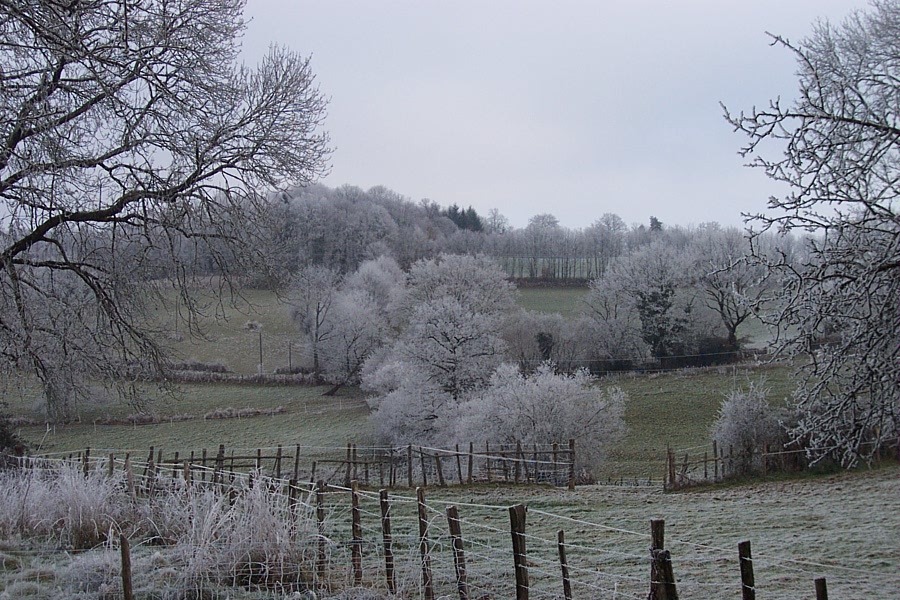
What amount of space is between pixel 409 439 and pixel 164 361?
72.7ft

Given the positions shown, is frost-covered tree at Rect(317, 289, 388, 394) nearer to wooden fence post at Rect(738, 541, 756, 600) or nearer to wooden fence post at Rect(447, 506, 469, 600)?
wooden fence post at Rect(447, 506, 469, 600)

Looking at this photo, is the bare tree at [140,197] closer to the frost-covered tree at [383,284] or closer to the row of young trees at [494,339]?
the row of young trees at [494,339]


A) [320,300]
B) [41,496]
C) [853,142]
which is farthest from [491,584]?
[320,300]

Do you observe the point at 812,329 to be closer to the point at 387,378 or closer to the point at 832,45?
the point at 832,45

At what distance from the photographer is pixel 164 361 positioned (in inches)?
415

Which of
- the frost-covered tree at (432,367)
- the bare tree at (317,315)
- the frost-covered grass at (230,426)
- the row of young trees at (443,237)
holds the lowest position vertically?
the frost-covered grass at (230,426)

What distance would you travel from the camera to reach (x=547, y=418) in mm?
26219

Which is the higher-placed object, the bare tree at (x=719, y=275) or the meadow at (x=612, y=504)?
the bare tree at (x=719, y=275)

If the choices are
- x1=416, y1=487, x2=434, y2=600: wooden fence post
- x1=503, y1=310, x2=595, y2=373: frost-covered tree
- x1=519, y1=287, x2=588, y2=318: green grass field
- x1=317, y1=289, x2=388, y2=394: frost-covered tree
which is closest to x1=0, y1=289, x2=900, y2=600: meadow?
x1=416, y1=487, x2=434, y2=600: wooden fence post

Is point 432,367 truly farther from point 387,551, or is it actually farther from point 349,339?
point 387,551

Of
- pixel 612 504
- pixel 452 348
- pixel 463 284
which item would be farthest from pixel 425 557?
pixel 463 284

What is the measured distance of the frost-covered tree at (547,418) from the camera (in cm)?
2595

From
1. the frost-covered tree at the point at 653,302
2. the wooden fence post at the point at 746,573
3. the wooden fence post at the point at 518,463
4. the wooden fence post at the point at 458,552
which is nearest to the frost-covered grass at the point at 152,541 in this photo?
the wooden fence post at the point at 458,552

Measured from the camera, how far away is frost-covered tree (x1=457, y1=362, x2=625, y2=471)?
85.1ft
